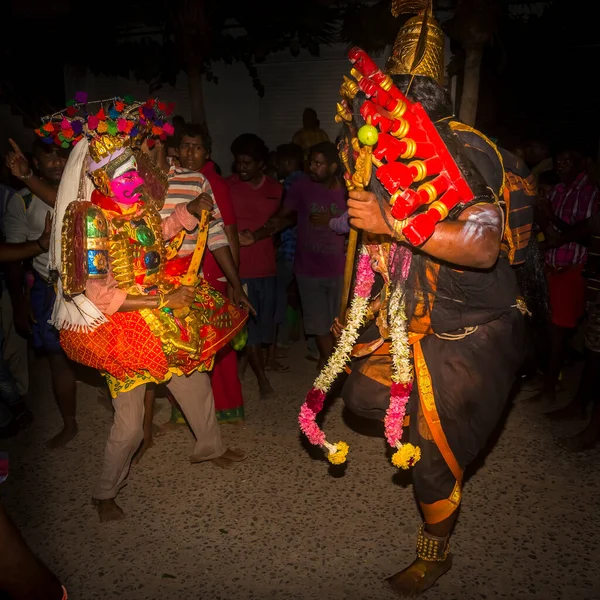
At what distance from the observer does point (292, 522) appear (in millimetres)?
3688

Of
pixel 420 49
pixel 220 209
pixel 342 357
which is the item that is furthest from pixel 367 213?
pixel 220 209

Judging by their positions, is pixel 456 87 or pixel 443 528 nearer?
pixel 443 528

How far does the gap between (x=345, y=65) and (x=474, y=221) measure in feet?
35.5

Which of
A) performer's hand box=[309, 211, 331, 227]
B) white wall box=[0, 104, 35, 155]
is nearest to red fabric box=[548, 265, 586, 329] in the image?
performer's hand box=[309, 211, 331, 227]

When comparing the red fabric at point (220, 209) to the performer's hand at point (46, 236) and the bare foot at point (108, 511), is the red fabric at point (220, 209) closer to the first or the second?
the performer's hand at point (46, 236)

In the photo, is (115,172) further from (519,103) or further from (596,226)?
(519,103)

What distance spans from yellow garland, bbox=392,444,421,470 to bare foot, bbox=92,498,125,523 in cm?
183

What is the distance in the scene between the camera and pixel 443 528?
3033mm

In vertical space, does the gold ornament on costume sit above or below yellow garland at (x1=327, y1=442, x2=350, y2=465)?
above

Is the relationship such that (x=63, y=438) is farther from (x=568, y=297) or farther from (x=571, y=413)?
(x=568, y=297)

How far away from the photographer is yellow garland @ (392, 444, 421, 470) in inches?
111

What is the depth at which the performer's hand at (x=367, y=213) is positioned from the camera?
8.05ft

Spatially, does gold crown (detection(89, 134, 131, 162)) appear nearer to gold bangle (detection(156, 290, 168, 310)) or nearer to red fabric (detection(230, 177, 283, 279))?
gold bangle (detection(156, 290, 168, 310))

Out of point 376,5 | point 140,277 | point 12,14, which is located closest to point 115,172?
point 140,277
